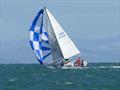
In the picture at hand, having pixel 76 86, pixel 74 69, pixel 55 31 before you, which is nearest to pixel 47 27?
pixel 55 31

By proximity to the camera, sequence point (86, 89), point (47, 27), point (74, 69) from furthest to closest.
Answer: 1. point (74, 69)
2. point (47, 27)
3. point (86, 89)

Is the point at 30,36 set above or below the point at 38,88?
above

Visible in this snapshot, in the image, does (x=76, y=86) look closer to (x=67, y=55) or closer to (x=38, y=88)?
(x=38, y=88)

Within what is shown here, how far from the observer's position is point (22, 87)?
69.6m

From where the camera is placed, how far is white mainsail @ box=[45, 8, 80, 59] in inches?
4139

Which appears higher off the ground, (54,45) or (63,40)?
(63,40)

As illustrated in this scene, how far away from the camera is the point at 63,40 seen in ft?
346

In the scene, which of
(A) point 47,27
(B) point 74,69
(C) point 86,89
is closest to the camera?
(C) point 86,89

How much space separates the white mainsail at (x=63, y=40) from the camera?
4139 inches

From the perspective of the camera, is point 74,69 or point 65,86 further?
point 74,69

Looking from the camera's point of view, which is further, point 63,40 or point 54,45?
point 54,45

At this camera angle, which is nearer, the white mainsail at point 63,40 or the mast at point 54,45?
the white mainsail at point 63,40

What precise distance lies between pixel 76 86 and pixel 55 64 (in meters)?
36.5

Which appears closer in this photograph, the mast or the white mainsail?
the white mainsail
